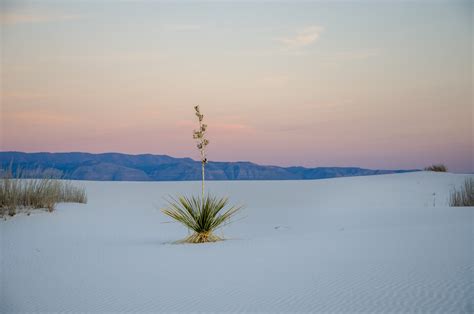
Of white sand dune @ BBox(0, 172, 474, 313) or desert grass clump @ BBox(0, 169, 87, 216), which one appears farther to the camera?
desert grass clump @ BBox(0, 169, 87, 216)

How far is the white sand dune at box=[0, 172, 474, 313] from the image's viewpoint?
438 centimetres

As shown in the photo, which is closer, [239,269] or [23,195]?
[239,269]

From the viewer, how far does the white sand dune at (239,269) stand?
438 cm

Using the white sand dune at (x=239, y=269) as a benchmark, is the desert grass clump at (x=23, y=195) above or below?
above

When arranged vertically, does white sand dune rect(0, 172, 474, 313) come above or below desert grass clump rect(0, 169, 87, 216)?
below

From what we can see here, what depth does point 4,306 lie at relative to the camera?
185 inches

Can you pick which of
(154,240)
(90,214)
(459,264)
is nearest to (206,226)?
(154,240)

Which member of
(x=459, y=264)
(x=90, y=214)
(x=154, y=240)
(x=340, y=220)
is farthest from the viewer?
(x=90, y=214)

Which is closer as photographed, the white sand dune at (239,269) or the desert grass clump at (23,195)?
the white sand dune at (239,269)

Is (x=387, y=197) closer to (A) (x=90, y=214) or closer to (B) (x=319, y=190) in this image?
(B) (x=319, y=190)

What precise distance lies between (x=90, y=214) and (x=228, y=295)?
384 inches

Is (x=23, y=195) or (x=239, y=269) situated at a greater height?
(x=23, y=195)

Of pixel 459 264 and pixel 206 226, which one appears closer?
pixel 459 264

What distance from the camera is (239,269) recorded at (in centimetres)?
585
